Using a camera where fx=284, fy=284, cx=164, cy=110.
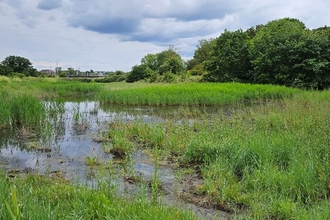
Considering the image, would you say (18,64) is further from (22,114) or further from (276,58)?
(22,114)

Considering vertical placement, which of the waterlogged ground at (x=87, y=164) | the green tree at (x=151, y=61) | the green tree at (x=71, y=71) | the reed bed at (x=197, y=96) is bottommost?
the waterlogged ground at (x=87, y=164)

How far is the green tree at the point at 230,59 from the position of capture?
27781mm

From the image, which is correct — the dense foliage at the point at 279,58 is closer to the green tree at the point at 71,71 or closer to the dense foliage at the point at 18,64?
the dense foliage at the point at 18,64

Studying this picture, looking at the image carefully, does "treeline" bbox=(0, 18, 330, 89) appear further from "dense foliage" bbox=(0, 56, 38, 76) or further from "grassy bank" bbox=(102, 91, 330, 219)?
"dense foliage" bbox=(0, 56, 38, 76)

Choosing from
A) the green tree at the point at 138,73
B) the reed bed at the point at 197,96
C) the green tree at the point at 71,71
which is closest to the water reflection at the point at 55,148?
the reed bed at the point at 197,96

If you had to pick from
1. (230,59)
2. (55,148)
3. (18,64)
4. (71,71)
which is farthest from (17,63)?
(55,148)

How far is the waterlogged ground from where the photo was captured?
4.20 metres

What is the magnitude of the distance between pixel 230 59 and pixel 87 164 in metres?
24.7

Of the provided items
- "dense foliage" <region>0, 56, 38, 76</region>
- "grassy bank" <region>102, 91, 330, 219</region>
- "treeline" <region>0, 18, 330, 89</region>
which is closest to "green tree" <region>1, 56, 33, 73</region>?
"dense foliage" <region>0, 56, 38, 76</region>

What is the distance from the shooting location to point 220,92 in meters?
17.2

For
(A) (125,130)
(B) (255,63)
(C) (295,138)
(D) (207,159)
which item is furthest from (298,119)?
(B) (255,63)

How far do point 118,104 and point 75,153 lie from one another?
1065cm

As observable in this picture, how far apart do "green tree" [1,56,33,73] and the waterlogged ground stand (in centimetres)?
4978

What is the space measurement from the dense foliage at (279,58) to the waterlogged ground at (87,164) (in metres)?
17.4
